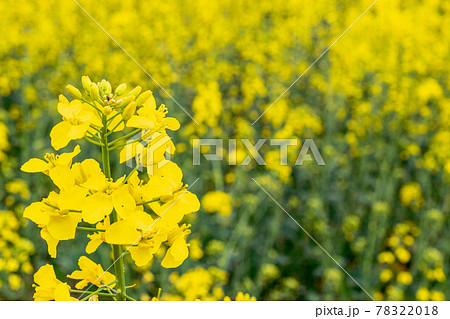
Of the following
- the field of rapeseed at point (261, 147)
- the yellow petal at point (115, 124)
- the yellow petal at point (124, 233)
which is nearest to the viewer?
the yellow petal at point (124, 233)

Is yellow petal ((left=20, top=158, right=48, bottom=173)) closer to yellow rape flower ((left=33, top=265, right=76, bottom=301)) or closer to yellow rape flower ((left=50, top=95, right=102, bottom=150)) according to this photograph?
yellow rape flower ((left=50, top=95, right=102, bottom=150))

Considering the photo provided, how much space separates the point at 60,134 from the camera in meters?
0.94

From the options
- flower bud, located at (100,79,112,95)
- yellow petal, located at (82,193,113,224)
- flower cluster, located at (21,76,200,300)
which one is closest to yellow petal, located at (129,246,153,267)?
flower cluster, located at (21,76,200,300)

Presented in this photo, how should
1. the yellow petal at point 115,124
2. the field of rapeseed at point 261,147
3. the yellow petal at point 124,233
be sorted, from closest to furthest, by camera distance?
the yellow petal at point 124,233
the yellow petal at point 115,124
the field of rapeseed at point 261,147

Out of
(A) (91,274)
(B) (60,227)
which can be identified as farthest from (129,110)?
(A) (91,274)

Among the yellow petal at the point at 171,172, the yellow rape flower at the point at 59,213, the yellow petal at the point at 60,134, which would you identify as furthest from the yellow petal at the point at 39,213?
the yellow petal at the point at 171,172

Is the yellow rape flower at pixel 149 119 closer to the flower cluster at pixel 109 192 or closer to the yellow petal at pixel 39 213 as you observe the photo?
the flower cluster at pixel 109 192

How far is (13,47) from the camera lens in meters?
4.22

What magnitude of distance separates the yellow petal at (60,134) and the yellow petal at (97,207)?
0.40ft

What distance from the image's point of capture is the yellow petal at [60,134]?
0.92 metres

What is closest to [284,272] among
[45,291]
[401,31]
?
[45,291]

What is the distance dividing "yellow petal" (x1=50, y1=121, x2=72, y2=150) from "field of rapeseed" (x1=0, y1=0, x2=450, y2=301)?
153 mm

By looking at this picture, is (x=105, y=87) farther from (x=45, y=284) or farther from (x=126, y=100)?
(x=45, y=284)

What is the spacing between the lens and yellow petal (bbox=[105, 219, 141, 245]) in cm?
87
